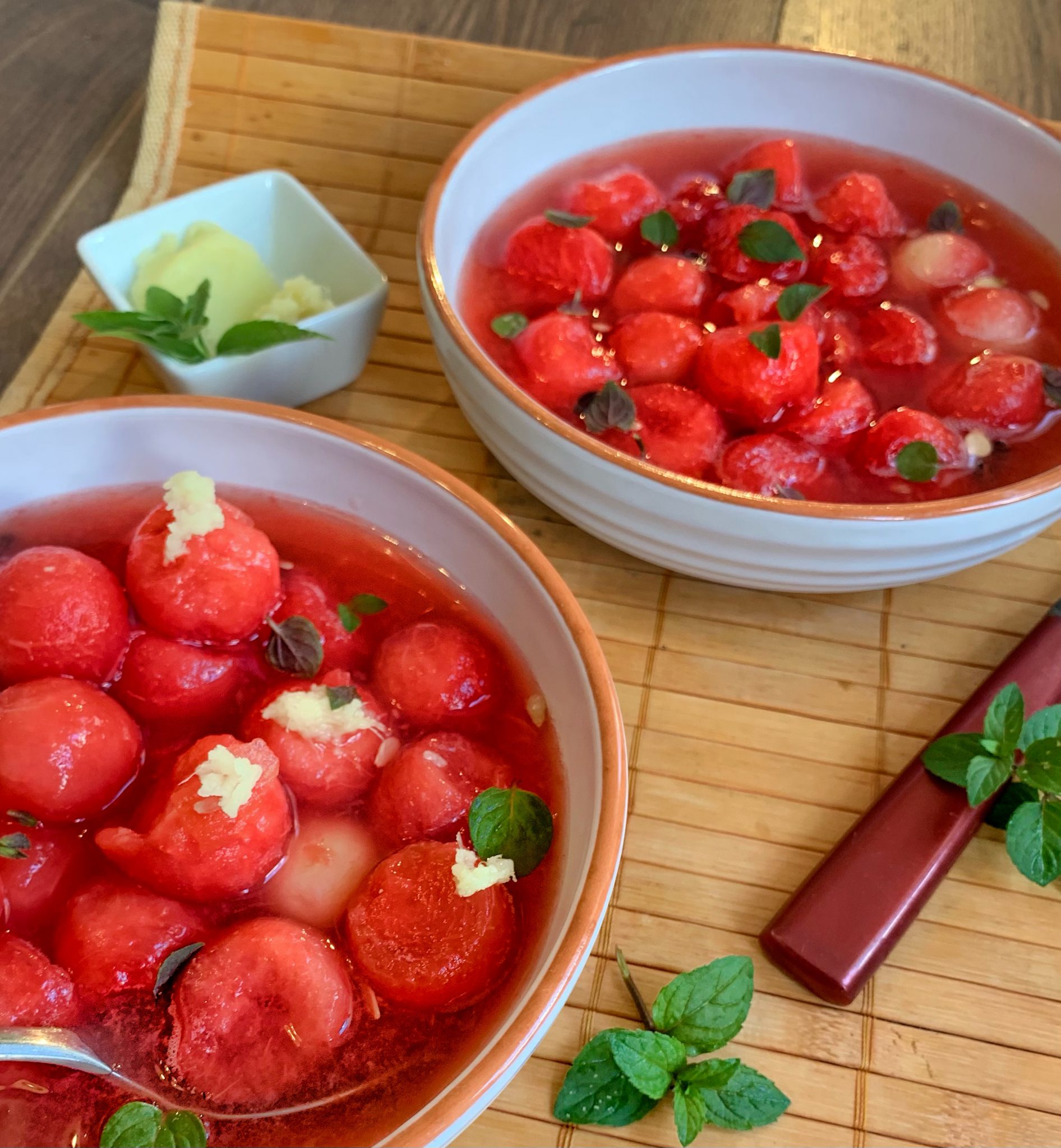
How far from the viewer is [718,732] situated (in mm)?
1011

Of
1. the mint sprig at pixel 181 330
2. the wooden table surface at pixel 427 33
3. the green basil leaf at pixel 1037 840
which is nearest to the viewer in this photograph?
the green basil leaf at pixel 1037 840

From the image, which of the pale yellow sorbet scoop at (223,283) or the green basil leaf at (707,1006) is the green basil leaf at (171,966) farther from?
the pale yellow sorbet scoop at (223,283)

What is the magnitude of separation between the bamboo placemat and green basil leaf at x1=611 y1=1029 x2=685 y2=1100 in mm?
45

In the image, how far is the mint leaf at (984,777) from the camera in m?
0.88

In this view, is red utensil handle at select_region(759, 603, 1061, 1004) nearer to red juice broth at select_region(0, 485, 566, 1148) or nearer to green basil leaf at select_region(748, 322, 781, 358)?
red juice broth at select_region(0, 485, 566, 1148)

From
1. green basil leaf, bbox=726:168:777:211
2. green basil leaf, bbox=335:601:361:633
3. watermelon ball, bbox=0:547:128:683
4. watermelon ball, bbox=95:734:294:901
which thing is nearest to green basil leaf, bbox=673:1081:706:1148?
watermelon ball, bbox=95:734:294:901

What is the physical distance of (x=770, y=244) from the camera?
1226mm

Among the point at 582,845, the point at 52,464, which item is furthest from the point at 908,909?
the point at 52,464

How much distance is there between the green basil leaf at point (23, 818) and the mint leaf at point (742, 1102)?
22.1 inches

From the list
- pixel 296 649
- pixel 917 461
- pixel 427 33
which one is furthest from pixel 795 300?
pixel 427 33

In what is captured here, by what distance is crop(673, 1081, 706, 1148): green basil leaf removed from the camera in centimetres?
75

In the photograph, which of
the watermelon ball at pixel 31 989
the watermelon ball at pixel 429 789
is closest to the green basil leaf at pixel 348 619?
the watermelon ball at pixel 429 789

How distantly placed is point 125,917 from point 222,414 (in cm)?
46

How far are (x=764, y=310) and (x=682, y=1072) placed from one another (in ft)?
2.69
